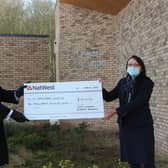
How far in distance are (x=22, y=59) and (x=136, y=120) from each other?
10.7 metres

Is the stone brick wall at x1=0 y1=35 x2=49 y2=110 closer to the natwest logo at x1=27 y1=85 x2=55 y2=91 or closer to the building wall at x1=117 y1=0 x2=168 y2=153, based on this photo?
the building wall at x1=117 y1=0 x2=168 y2=153

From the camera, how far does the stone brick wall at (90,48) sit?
14.8 m

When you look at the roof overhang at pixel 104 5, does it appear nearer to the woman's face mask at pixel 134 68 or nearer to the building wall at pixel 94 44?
the building wall at pixel 94 44

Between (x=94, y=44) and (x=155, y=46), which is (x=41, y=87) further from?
(x=94, y=44)

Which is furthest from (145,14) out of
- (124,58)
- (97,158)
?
(97,158)

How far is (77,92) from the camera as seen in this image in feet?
23.8

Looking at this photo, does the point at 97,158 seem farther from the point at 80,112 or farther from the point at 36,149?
the point at 80,112

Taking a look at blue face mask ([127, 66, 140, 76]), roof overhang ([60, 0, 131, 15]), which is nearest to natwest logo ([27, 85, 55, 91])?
blue face mask ([127, 66, 140, 76])

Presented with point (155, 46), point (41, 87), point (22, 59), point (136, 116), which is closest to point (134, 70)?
point (136, 116)

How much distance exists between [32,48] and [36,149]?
5831 millimetres

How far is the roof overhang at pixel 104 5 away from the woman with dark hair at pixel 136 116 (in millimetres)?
7489

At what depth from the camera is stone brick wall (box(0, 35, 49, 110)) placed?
16.0 meters

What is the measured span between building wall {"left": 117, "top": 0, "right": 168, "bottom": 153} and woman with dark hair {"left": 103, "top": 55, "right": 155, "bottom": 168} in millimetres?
3985

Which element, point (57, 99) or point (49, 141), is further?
point (49, 141)
